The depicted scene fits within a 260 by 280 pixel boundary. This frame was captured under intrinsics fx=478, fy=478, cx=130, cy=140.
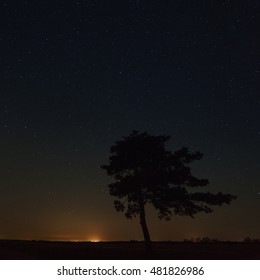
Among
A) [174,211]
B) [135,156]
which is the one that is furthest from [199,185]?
[135,156]

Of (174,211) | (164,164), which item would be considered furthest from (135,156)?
(174,211)

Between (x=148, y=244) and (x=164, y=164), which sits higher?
(x=164, y=164)

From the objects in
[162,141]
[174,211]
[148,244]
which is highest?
[162,141]

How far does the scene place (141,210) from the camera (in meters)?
36.2
